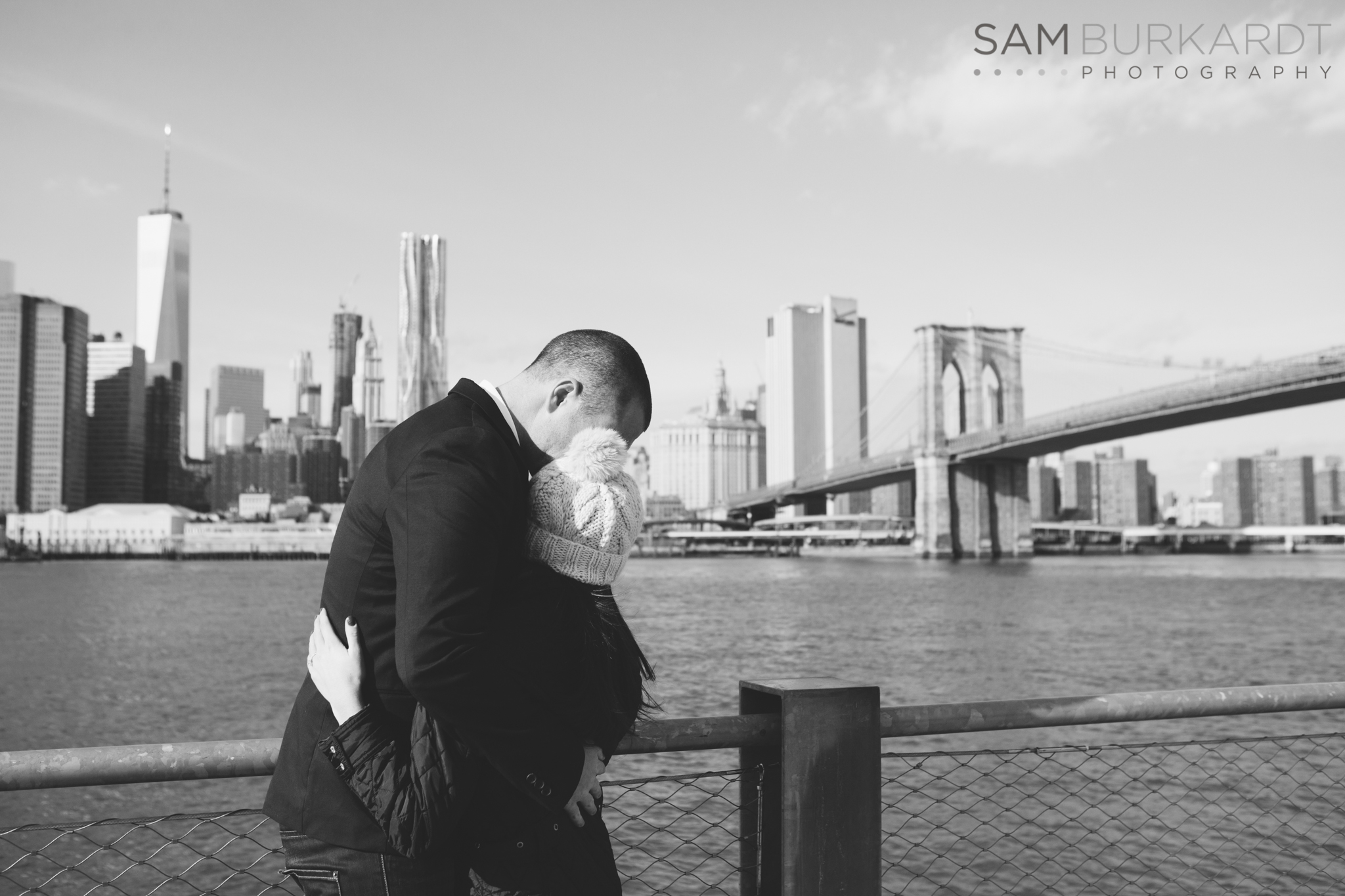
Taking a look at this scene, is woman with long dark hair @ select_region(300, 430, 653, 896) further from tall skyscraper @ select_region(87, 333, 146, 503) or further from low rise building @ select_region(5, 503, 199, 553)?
tall skyscraper @ select_region(87, 333, 146, 503)

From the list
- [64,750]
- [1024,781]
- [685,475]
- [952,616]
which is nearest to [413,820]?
[64,750]

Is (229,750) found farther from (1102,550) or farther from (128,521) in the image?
(128,521)

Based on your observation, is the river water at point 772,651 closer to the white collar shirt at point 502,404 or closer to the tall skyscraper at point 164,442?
the white collar shirt at point 502,404

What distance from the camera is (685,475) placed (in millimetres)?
130000

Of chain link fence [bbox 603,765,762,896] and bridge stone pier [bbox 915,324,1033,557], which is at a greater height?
bridge stone pier [bbox 915,324,1033,557]

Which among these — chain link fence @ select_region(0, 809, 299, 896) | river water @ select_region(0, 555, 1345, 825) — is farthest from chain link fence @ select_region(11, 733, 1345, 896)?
river water @ select_region(0, 555, 1345, 825)

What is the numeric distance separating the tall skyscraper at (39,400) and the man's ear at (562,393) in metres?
129

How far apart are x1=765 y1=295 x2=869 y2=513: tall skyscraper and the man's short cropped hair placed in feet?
368

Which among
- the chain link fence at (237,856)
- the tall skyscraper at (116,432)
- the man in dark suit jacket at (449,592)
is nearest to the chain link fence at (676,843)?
the chain link fence at (237,856)

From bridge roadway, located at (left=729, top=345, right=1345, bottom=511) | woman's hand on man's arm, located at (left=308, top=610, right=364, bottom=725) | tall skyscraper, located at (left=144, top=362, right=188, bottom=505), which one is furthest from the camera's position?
tall skyscraper, located at (left=144, top=362, right=188, bottom=505)

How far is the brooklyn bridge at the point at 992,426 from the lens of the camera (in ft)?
134

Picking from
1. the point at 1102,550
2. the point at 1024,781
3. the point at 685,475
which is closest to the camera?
the point at 1024,781

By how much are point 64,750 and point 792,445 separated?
115m

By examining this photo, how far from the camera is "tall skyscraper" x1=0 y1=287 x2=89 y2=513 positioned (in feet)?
381
